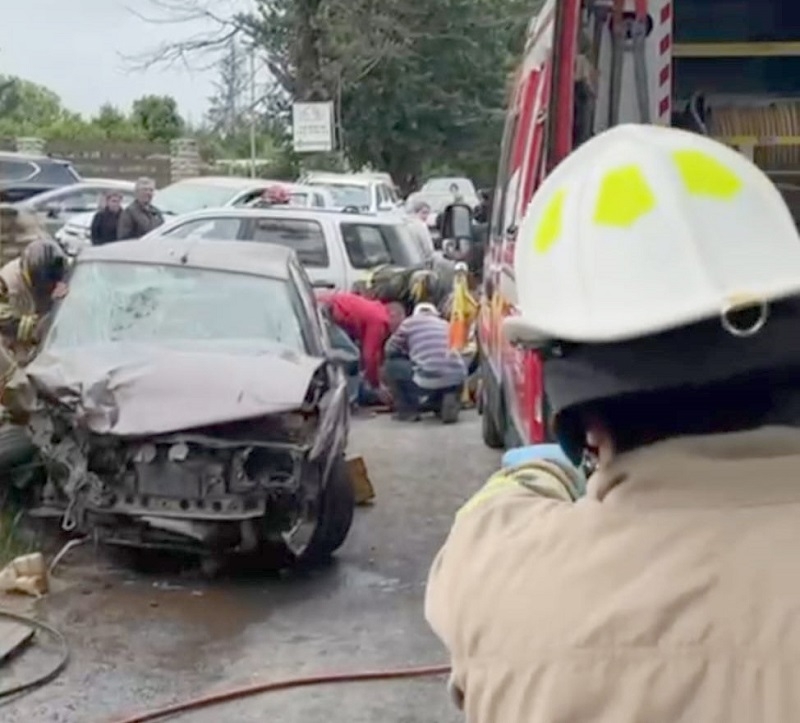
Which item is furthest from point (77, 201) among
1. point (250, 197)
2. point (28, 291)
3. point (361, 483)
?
point (361, 483)

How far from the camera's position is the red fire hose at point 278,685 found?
260 inches

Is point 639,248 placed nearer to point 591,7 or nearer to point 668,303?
point 668,303

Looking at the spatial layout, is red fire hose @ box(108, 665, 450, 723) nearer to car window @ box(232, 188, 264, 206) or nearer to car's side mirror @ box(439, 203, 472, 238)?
car's side mirror @ box(439, 203, 472, 238)

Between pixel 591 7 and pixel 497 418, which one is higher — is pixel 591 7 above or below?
above

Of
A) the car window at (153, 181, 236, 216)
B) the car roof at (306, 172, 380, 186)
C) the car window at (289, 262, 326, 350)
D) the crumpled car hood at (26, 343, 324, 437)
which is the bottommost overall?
the car roof at (306, 172, 380, 186)

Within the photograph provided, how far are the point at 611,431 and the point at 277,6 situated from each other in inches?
1561

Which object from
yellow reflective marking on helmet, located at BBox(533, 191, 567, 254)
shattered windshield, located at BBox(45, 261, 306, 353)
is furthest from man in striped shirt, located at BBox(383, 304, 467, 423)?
yellow reflective marking on helmet, located at BBox(533, 191, 567, 254)

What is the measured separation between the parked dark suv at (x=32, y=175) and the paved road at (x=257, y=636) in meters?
22.9

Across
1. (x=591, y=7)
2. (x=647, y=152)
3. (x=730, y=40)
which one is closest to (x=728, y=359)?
(x=647, y=152)

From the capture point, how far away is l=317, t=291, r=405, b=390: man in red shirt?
15.3m

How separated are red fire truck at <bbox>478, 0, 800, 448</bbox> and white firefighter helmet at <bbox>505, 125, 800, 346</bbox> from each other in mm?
3101

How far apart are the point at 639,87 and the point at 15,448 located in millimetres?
4486

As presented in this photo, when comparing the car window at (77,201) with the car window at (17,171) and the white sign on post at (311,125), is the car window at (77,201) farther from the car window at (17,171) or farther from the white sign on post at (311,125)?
the white sign on post at (311,125)

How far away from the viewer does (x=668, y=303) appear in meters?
1.46
